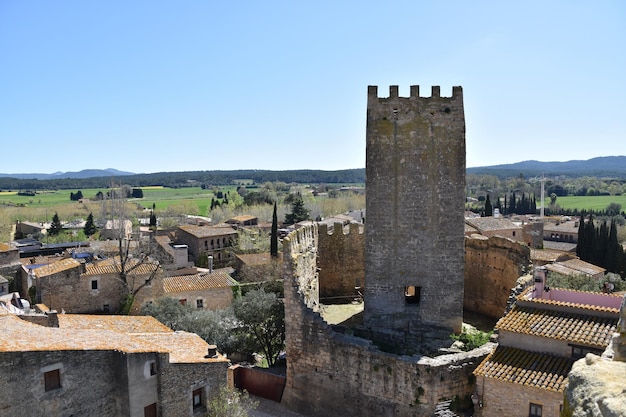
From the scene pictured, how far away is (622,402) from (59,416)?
14403mm

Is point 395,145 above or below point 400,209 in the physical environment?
above

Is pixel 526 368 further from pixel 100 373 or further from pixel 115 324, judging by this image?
pixel 115 324

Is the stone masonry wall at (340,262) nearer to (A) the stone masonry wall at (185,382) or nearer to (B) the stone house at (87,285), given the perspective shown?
(B) the stone house at (87,285)

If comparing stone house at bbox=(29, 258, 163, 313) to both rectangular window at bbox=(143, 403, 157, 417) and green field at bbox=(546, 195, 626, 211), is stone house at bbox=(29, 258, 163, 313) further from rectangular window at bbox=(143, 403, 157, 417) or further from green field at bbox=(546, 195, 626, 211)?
green field at bbox=(546, 195, 626, 211)

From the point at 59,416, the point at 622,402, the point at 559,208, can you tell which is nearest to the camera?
the point at 622,402

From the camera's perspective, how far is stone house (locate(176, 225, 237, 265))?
57.1 meters

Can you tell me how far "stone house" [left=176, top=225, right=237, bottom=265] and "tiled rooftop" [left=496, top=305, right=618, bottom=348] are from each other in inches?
1665

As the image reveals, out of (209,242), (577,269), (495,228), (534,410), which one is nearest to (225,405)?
(534,410)

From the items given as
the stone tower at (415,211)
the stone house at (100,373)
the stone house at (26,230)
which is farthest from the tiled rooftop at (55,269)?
the stone house at (26,230)

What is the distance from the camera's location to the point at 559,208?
395ft

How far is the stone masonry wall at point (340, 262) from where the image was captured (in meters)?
25.8

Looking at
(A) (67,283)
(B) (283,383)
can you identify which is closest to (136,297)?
(A) (67,283)

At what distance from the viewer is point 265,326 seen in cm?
2264

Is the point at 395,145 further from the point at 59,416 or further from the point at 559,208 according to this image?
the point at 559,208
